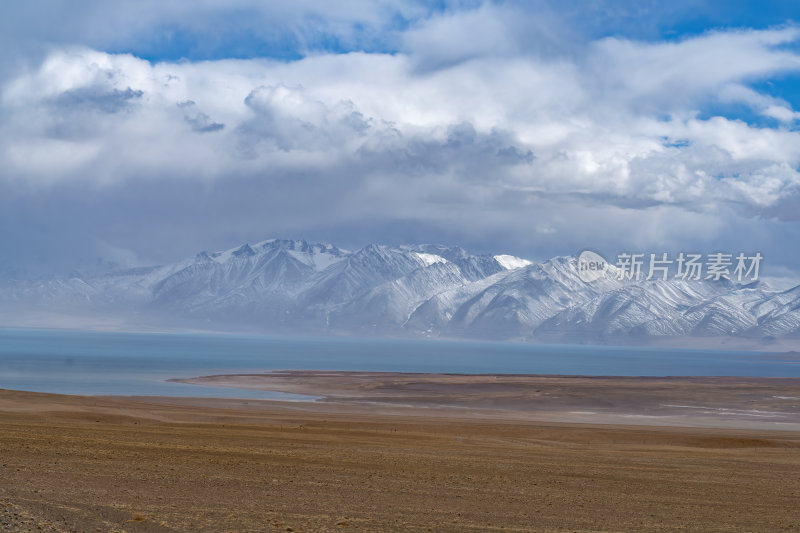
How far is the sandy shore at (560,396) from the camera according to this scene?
72.1 meters

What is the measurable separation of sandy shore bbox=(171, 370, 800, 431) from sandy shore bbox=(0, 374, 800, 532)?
61.1 feet

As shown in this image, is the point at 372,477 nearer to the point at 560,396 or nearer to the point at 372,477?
the point at 372,477

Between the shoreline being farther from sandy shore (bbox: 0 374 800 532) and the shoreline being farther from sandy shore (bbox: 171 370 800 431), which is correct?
sandy shore (bbox: 171 370 800 431)

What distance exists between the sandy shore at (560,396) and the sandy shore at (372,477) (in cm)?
1863

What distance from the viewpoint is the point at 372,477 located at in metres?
30.3


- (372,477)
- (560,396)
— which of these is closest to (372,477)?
(372,477)

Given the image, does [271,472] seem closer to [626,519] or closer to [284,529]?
[284,529]

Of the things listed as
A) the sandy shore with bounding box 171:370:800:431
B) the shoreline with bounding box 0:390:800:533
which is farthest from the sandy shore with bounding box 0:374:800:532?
the sandy shore with bounding box 171:370:800:431

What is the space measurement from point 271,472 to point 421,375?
9552 cm

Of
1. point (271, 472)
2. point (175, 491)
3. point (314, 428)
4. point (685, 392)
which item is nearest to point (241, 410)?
point (314, 428)

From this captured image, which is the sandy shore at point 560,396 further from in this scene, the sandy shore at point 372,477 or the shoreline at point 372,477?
the shoreline at point 372,477

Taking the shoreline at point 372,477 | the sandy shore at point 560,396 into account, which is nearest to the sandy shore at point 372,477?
the shoreline at point 372,477

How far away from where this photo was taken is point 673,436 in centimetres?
5284

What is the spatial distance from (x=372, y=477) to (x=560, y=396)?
62910 mm
